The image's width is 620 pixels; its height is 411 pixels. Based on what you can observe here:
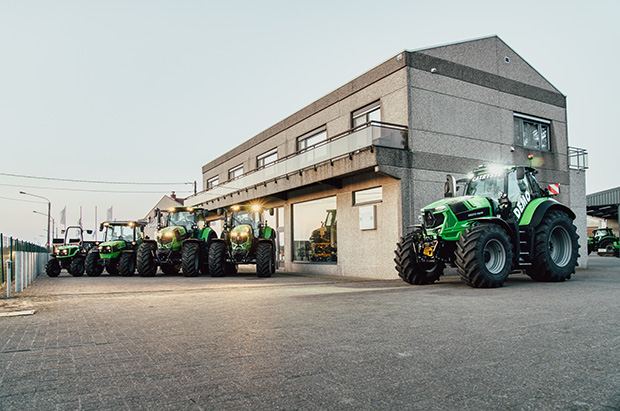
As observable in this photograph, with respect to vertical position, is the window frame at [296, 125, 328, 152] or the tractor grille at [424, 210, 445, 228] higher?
the window frame at [296, 125, 328, 152]

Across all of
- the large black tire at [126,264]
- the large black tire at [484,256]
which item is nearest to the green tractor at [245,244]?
the large black tire at [126,264]

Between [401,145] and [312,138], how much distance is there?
6590 millimetres

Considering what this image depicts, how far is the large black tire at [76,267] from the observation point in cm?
1920

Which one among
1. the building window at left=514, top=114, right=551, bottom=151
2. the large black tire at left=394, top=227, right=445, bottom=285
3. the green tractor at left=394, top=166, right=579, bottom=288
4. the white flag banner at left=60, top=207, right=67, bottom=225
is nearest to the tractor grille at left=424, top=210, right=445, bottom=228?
the green tractor at left=394, top=166, right=579, bottom=288

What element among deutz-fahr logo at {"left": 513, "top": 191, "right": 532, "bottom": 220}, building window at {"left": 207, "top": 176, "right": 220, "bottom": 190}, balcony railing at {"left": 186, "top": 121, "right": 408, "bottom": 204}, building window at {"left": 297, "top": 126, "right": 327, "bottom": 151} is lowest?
deutz-fahr logo at {"left": 513, "top": 191, "right": 532, "bottom": 220}

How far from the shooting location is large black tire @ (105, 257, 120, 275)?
1903cm

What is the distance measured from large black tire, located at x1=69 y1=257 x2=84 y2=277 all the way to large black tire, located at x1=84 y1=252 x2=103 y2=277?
47cm

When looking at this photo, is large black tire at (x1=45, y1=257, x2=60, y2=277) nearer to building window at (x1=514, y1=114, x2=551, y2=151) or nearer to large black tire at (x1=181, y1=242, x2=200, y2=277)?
large black tire at (x1=181, y1=242, x2=200, y2=277)

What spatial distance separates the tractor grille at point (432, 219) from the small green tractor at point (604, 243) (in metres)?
27.0

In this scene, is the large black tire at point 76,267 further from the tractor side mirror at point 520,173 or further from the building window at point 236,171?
the tractor side mirror at point 520,173

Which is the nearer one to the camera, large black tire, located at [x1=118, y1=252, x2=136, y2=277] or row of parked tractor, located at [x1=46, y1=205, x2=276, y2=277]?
row of parked tractor, located at [x1=46, y1=205, x2=276, y2=277]

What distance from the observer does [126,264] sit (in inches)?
730

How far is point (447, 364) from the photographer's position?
12.7 feet

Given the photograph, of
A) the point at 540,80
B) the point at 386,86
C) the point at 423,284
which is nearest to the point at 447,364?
the point at 423,284
